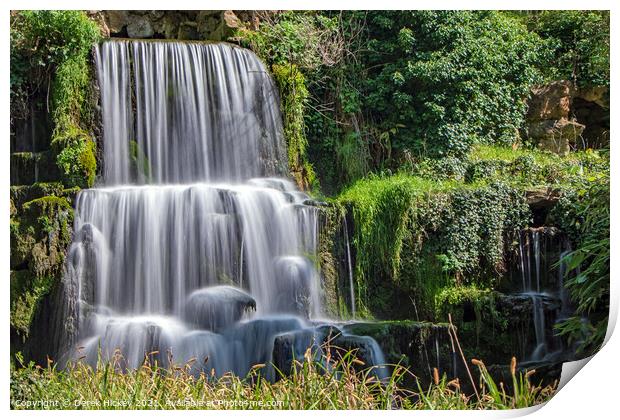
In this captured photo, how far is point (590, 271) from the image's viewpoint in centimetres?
607

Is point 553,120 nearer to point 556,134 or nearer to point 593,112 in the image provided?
point 556,134

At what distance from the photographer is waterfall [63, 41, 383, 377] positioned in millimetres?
5629

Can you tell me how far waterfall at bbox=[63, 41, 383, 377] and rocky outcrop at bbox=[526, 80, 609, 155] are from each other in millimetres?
2602

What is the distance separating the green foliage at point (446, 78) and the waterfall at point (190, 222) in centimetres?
115

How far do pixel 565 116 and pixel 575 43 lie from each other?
80 centimetres

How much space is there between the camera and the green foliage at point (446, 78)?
7.20m

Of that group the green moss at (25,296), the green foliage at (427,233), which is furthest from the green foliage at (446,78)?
the green moss at (25,296)

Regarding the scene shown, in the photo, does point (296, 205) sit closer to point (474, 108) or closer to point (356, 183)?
point (356, 183)

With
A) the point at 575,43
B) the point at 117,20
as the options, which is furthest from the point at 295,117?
the point at 575,43

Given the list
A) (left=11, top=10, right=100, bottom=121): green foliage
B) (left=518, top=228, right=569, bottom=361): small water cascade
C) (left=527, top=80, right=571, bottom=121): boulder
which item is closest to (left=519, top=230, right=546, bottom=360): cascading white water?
(left=518, top=228, right=569, bottom=361): small water cascade

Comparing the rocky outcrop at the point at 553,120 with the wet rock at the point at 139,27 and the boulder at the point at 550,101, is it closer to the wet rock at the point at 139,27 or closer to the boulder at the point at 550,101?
the boulder at the point at 550,101

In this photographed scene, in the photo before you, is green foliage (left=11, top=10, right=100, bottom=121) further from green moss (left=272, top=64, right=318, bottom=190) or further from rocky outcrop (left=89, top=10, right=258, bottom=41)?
green moss (left=272, top=64, right=318, bottom=190)

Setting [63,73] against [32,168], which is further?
[63,73]

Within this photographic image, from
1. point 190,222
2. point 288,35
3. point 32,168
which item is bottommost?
point 190,222
